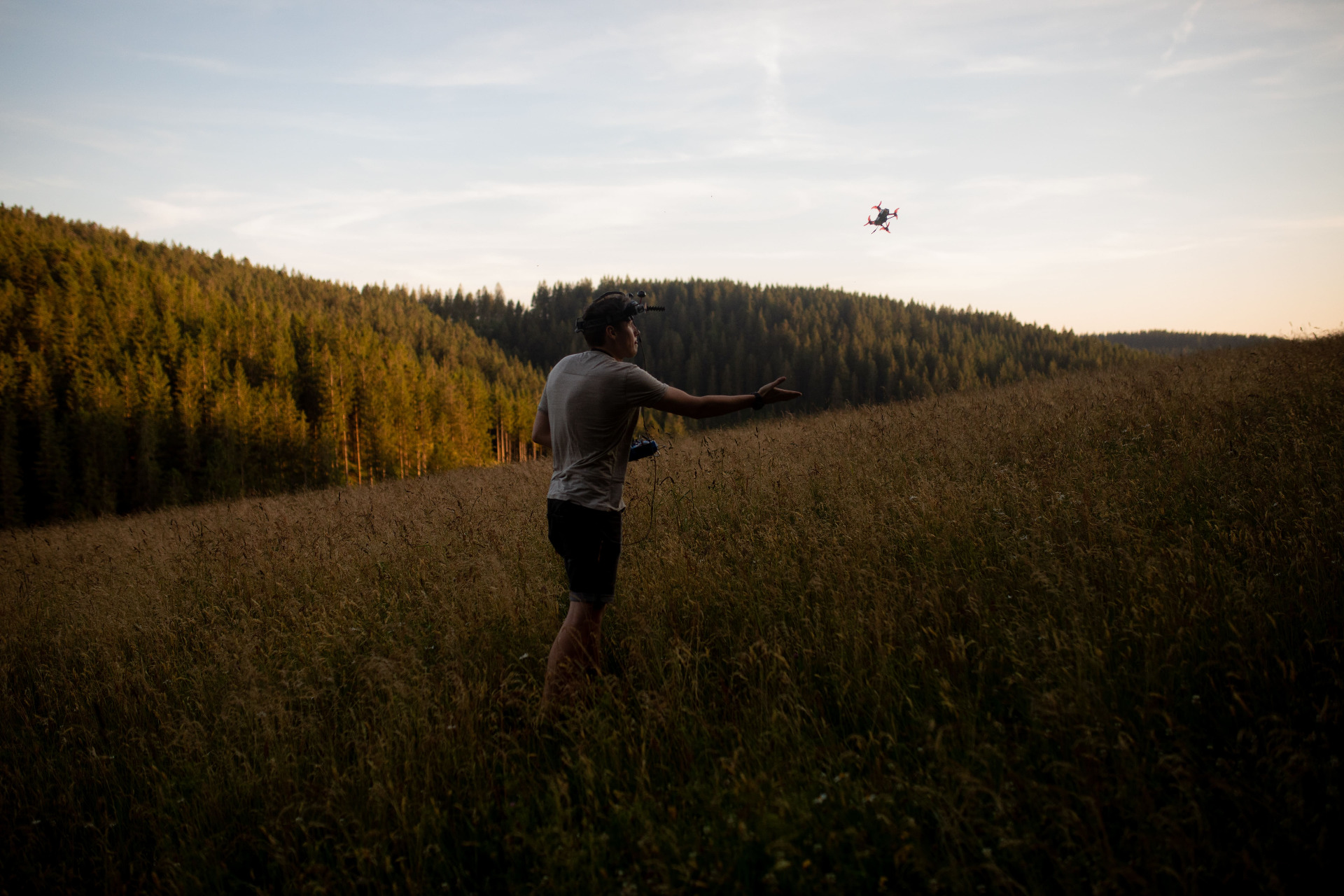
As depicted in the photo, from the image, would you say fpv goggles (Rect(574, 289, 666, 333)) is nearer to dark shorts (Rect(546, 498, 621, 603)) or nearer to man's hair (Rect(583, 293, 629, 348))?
man's hair (Rect(583, 293, 629, 348))

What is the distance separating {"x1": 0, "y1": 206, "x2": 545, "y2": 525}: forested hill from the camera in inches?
1432

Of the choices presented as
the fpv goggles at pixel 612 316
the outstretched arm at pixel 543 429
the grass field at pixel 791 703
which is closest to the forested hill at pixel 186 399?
the grass field at pixel 791 703

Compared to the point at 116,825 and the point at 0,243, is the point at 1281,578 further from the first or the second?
the point at 0,243

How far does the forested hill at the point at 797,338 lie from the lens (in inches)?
3723

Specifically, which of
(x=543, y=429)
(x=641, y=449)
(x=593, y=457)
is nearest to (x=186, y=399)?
(x=543, y=429)

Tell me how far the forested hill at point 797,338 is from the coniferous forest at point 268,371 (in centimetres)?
58

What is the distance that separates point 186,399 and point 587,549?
48687 mm

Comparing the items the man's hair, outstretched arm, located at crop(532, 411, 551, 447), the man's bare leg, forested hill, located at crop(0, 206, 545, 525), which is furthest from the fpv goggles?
forested hill, located at crop(0, 206, 545, 525)

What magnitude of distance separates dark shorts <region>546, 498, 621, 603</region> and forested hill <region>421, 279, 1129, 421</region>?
2907 inches

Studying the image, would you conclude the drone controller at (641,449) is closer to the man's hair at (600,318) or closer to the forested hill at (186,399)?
the man's hair at (600,318)

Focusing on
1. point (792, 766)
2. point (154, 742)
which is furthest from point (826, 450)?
point (154, 742)

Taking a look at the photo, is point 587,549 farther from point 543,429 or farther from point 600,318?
point 600,318

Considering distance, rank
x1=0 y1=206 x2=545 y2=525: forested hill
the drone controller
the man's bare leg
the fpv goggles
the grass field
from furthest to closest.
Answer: x1=0 y1=206 x2=545 y2=525: forested hill → the drone controller → the fpv goggles → the man's bare leg → the grass field

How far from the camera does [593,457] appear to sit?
11.4 ft
